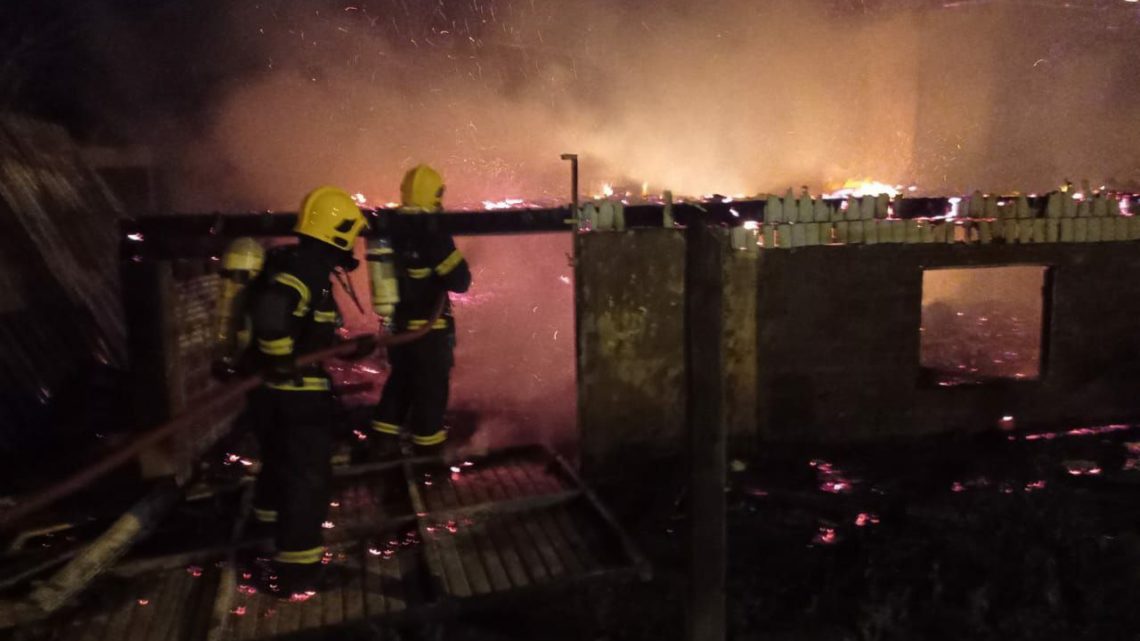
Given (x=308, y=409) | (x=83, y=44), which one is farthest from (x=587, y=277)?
(x=83, y=44)

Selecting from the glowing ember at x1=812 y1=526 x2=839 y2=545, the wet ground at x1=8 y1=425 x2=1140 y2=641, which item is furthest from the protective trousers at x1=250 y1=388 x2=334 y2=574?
the glowing ember at x1=812 y1=526 x2=839 y2=545

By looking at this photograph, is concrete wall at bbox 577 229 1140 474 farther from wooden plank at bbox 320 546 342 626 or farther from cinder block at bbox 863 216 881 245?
wooden plank at bbox 320 546 342 626

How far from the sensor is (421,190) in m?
4.91

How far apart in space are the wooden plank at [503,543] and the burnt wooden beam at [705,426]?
1122 millimetres

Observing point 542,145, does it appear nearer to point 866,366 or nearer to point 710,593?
point 866,366

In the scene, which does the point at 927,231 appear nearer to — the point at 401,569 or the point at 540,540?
the point at 540,540

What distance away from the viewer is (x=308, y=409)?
148 inches

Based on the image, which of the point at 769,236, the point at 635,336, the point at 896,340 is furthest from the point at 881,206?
the point at 635,336

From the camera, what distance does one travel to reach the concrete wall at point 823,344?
209 inches

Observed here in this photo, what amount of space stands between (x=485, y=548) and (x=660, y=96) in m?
10.5

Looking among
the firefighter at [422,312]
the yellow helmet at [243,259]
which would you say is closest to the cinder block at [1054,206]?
the firefighter at [422,312]

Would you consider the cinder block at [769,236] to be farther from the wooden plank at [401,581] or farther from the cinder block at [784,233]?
the wooden plank at [401,581]

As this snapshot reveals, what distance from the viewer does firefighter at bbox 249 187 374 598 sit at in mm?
3650

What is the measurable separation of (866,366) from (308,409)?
4.38 metres
